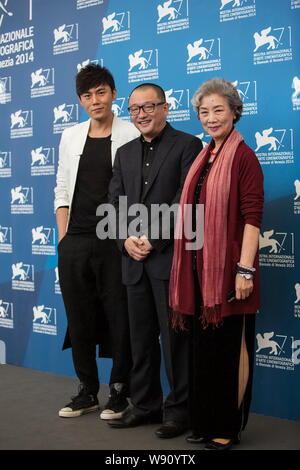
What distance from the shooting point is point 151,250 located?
299 cm

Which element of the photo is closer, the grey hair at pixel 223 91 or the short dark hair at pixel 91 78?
the grey hair at pixel 223 91

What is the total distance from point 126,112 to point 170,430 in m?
1.98

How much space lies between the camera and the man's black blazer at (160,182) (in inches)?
117

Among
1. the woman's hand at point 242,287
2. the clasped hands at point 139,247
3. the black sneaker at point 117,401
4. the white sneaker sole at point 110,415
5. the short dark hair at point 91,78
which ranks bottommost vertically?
the white sneaker sole at point 110,415

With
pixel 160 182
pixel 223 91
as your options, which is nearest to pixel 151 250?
pixel 160 182

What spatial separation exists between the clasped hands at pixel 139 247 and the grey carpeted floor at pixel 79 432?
0.85 metres

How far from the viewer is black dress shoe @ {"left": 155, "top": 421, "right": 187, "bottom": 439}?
2955mm

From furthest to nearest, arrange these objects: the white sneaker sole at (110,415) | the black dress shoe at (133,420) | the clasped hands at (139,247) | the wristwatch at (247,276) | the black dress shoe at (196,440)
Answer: the white sneaker sole at (110,415), the black dress shoe at (133,420), the clasped hands at (139,247), the black dress shoe at (196,440), the wristwatch at (247,276)

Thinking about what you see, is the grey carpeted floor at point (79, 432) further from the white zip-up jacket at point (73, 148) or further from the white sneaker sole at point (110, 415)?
the white zip-up jacket at point (73, 148)

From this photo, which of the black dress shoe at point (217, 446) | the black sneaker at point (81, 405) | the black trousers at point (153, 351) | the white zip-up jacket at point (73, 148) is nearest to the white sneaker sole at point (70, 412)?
the black sneaker at point (81, 405)

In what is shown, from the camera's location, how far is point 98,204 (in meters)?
3.30

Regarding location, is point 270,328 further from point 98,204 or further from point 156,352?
point 98,204

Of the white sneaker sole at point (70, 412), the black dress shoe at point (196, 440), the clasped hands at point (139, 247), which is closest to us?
the black dress shoe at point (196, 440)

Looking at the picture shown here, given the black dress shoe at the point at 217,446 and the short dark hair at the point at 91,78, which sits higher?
the short dark hair at the point at 91,78
